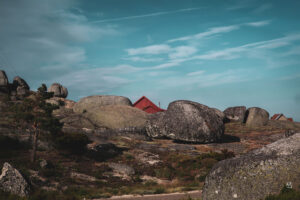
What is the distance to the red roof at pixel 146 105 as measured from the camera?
194 feet

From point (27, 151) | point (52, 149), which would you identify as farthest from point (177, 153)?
point (27, 151)

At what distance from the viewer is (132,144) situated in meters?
30.1

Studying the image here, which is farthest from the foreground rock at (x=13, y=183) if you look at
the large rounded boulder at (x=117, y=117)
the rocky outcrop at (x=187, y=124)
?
the large rounded boulder at (x=117, y=117)

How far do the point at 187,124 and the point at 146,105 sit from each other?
94.2ft

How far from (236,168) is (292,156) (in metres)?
1.54

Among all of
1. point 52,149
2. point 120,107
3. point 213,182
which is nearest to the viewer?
point 213,182

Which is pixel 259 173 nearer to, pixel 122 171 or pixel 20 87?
pixel 122 171

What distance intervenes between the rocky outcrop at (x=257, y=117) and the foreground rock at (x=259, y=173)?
133 feet

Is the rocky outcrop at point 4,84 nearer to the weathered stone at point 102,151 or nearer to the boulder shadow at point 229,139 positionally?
the weathered stone at point 102,151

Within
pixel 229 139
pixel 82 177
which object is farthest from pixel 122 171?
pixel 229 139

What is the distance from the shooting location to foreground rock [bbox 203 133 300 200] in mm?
7703

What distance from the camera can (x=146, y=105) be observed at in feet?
196

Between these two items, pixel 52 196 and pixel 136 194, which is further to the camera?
pixel 136 194

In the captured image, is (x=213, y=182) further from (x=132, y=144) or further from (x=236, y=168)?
(x=132, y=144)
